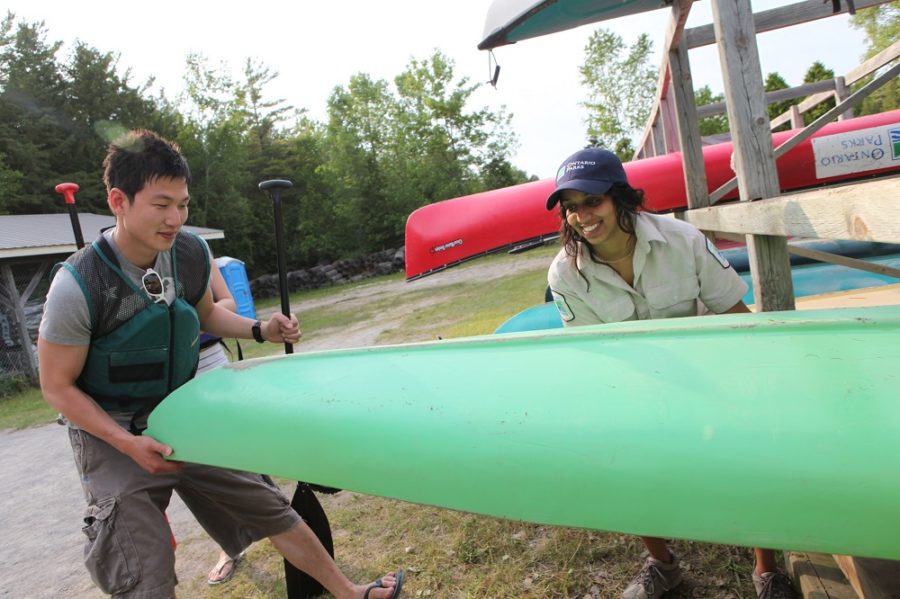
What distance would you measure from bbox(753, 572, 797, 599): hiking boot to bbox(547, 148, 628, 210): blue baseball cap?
144 cm

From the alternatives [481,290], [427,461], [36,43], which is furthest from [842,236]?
[36,43]

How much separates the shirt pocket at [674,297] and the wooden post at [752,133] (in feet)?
2.15

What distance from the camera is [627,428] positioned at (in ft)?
3.67

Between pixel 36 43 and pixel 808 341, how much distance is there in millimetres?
32903

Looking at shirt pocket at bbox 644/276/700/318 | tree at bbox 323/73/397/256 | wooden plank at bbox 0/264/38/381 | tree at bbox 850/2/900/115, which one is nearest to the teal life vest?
shirt pocket at bbox 644/276/700/318

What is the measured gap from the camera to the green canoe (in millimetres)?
945

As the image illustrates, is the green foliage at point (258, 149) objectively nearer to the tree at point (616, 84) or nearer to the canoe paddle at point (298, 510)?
the tree at point (616, 84)

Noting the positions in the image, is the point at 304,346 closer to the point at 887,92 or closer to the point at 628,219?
the point at 628,219

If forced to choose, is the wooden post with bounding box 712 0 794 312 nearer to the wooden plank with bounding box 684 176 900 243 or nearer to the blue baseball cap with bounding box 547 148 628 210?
the wooden plank with bounding box 684 176 900 243

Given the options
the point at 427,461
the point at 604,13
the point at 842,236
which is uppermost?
the point at 604,13

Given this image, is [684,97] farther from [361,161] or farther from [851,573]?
[361,161]

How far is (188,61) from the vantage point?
Result: 3269 cm

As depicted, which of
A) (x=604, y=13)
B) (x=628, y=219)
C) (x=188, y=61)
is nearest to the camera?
(x=628, y=219)

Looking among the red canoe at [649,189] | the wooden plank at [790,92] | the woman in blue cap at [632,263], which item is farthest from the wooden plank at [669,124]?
the woman in blue cap at [632,263]
